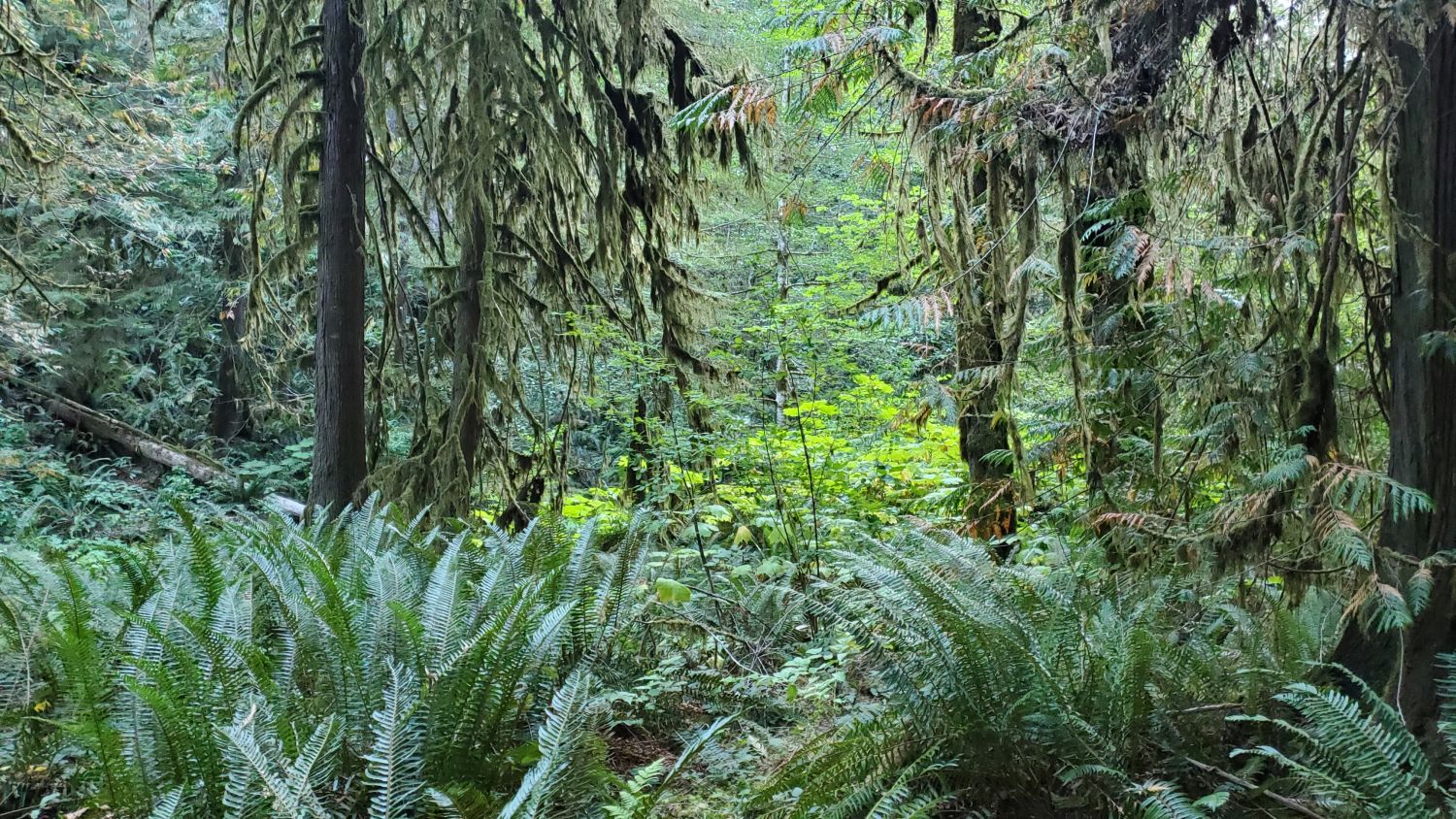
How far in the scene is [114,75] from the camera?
1331 cm

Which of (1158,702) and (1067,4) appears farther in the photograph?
(1067,4)

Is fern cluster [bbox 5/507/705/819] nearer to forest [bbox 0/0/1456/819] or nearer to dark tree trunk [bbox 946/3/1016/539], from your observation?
forest [bbox 0/0/1456/819]

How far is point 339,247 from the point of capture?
6148 millimetres

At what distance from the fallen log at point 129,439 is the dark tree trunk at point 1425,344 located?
614 inches

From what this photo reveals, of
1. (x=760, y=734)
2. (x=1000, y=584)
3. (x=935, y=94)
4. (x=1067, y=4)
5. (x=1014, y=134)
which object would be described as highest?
(x=1067, y=4)

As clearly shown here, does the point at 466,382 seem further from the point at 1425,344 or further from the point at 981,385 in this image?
the point at 1425,344

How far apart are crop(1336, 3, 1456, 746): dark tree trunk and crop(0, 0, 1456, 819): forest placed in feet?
0.04

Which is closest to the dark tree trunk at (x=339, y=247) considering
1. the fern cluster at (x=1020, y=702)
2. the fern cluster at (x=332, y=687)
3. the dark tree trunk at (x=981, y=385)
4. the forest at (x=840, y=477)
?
the forest at (x=840, y=477)

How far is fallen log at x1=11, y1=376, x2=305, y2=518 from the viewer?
14414 mm

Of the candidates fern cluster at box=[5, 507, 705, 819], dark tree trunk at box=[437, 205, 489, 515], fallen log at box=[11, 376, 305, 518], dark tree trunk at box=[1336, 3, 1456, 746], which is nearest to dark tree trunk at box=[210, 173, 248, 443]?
fallen log at box=[11, 376, 305, 518]

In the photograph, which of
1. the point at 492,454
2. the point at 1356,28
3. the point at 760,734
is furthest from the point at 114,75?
the point at 1356,28

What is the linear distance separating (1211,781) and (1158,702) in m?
0.27

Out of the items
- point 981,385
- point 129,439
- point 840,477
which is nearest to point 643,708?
point 981,385

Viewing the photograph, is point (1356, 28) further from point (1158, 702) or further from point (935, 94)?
point (1158, 702)
